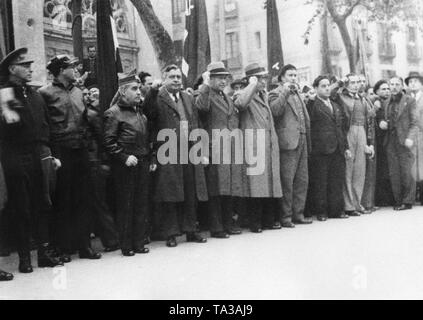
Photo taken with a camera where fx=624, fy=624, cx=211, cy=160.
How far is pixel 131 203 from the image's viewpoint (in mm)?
6523

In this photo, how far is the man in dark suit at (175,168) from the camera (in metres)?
6.91

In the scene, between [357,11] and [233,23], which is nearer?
[233,23]

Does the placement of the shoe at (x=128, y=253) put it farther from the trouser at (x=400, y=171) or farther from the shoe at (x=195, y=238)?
the trouser at (x=400, y=171)

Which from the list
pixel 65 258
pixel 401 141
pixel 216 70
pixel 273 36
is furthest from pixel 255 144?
pixel 401 141

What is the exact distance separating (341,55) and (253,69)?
40.3ft

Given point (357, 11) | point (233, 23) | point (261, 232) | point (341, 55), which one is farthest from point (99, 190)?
point (341, 55)

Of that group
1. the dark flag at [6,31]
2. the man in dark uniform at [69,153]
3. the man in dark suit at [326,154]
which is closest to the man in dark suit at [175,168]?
the man in dark uniform at [69,153]

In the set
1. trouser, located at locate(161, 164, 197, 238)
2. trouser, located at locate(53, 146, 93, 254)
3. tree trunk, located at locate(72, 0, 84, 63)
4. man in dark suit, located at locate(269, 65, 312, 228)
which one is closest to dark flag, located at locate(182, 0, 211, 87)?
man in dark suit, located at locate(269, 65, 312, 228)

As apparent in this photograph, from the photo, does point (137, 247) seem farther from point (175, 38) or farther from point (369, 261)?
point (175, 38)

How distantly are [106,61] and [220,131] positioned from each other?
158cm

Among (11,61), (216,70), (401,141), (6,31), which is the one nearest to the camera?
(11,61)

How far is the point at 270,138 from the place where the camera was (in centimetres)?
796

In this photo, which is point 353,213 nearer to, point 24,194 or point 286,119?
point 286,119

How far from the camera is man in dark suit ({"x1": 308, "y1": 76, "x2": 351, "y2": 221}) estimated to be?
343 inches
